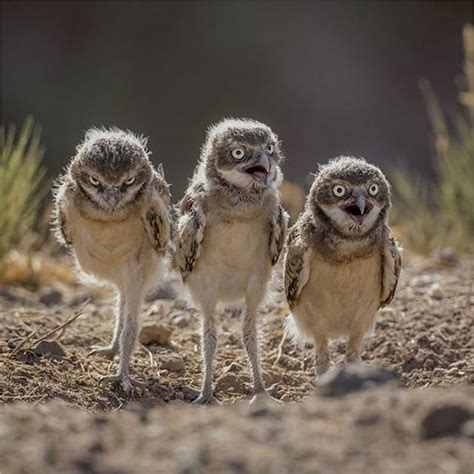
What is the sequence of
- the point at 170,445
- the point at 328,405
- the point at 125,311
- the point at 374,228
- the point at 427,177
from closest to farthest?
the point at 170,445, the point at 328,405, the point at 374,228, the point at 125,311, the point at 427,177

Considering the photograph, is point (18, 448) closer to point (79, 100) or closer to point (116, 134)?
point (116, 134)

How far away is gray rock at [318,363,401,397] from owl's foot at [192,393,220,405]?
2.18 m

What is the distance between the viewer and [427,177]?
62.1 ft

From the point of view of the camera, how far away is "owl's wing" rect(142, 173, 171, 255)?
24.7 ft

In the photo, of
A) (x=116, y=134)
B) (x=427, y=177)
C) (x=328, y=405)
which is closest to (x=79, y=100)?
(x=427, y=177)

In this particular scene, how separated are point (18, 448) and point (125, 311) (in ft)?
11.4

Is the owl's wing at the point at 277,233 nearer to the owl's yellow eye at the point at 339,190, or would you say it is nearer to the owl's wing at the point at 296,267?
the owl's wing at the point at 296,267

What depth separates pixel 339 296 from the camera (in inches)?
276

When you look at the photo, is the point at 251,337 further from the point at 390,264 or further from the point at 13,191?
the point at 13,191

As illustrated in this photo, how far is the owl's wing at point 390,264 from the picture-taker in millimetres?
7000

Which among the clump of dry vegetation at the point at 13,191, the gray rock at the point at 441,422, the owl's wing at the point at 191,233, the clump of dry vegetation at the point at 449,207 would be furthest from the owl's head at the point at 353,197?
the clump of dry vegetation at the point at 449,207

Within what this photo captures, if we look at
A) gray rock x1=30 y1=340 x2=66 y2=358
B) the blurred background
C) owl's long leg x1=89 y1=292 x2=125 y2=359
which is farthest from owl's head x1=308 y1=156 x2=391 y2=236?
the blurred background

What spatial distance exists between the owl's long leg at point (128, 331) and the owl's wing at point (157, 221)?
0.99 feet

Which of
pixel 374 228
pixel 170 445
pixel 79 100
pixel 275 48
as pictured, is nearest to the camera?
pixel 170 445
